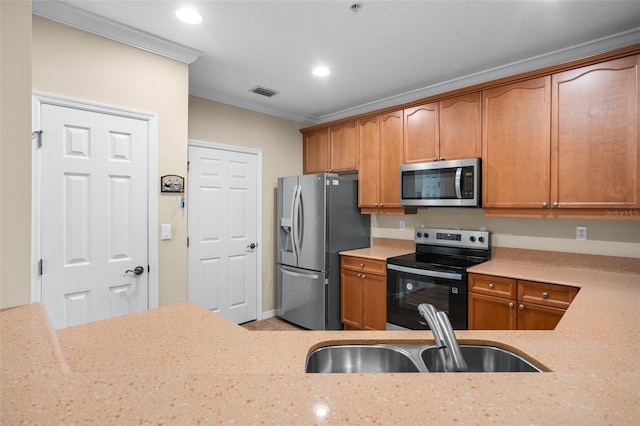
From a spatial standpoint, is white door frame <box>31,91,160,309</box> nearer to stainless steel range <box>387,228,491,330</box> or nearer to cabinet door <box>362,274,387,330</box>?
cabinet door <box>362,274,387,330</box>

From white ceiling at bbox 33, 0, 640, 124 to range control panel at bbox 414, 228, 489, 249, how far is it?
1388 mm

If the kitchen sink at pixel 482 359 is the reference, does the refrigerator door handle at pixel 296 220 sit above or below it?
above

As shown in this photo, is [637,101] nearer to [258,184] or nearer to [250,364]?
[250,364]

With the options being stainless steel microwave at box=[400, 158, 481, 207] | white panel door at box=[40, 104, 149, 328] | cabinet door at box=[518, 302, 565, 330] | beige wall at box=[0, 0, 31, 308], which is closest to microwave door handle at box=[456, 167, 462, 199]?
stainless steel microwave at box=[400, 158, 481, 207]

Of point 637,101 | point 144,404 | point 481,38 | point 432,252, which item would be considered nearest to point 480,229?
point 432,252

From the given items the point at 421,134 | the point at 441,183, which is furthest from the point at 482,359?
the point at 421,134

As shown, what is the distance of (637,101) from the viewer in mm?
2135

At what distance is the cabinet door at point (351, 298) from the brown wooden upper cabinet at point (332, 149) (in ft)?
3.95

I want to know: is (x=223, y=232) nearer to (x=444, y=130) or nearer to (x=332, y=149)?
(x=332, y=149)

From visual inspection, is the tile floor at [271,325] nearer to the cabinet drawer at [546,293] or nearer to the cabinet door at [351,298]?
the cabinet door at [351,298]

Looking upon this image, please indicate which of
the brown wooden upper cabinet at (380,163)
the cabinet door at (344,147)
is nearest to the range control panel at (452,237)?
the brown wooden upper cabinet at (380,163)

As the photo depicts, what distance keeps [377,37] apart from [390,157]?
4.27ft

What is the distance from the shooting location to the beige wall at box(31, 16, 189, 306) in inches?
79.6

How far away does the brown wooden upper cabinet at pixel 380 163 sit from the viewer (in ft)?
11.1
